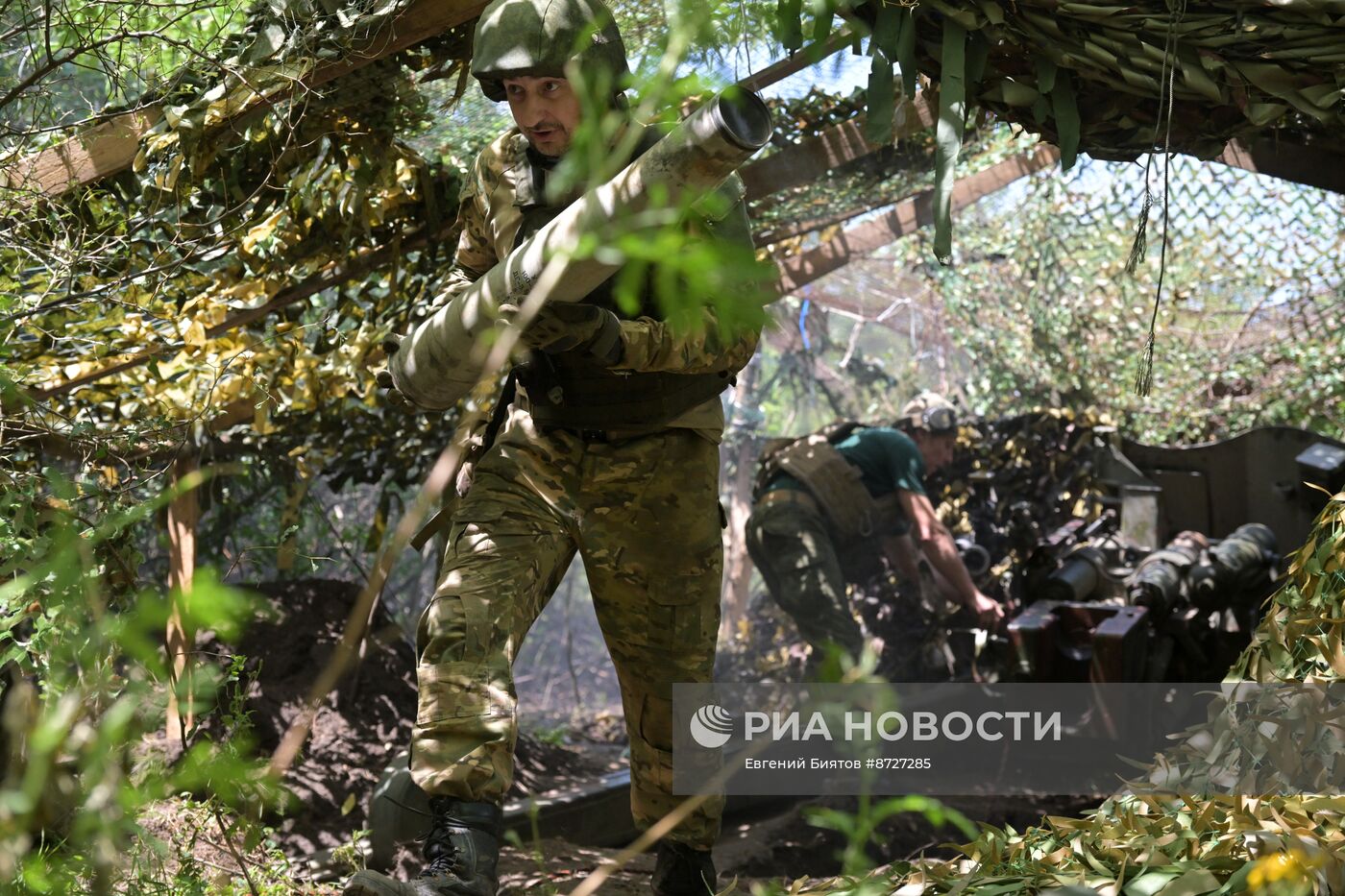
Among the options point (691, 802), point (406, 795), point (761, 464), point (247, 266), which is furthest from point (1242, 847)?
point (761, 464)

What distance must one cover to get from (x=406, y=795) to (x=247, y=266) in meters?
1.61

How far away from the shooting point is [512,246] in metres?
2.92

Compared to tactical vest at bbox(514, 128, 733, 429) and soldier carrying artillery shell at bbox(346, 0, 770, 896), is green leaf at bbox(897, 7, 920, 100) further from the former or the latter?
tactical vest at bbox(514, 128, 733, 429)

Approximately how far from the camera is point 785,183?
4.46 meters

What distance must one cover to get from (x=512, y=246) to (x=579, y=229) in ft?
5.63

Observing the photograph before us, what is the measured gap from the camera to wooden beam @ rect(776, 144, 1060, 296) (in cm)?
605

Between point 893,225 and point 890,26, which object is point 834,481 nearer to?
point 893,225

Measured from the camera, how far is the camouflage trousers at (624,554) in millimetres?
2723

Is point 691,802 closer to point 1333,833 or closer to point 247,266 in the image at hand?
point 1333,833

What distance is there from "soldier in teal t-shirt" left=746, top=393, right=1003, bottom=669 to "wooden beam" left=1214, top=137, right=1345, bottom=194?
2.50 meters

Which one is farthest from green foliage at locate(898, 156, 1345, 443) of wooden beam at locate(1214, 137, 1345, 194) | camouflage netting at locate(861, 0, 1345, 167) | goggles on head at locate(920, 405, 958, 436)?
camouflage netting at locate(861, 0, 1345, 167)

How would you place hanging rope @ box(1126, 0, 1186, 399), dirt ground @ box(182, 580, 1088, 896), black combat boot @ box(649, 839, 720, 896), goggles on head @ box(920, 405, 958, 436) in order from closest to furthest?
hanging rope @ box(1126, 0, 1186, 399) < black combat boot @ box(649, 839, 720, 896) < dirt ground @ box(182, 580, 1088, 896) < goggles on head @ box(920, 405, 958, 436)

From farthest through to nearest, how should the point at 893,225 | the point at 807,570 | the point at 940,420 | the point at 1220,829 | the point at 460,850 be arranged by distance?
the point at 940,420 < the point at 893,225 < the point at 807,570 < the point at 460,850 < the point at 1220,829

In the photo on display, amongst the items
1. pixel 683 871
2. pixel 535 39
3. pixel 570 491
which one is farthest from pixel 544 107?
pixel 683 871
